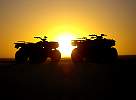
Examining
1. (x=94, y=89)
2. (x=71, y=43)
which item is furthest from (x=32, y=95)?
(x=71, y=43)

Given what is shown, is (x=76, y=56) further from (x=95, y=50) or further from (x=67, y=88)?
(x=67, y=88)

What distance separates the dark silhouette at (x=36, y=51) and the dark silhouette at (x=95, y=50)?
8.90 ft

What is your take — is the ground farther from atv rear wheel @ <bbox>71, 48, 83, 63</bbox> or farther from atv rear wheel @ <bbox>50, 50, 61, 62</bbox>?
atv rear wheel @ <bbox>50, 50, 61, 62</bbox>

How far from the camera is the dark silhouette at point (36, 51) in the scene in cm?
4213

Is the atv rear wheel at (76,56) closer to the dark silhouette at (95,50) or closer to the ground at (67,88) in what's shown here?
the dark silhouette at (95,50)

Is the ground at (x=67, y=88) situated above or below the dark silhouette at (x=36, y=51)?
below

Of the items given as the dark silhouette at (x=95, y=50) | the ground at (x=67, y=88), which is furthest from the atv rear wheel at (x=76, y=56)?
the ground at (x=67, y=88)

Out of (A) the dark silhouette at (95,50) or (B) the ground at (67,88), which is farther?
(A) the dark silhouette at (95,50)

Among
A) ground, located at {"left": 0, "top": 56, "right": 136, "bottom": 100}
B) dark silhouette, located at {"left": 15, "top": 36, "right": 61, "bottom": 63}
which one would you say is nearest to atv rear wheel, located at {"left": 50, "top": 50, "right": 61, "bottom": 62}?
dark silhouette, located at {"left": 15, "top": 36, "right": 61, "bottom": 63}

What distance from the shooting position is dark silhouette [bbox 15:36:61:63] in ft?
138

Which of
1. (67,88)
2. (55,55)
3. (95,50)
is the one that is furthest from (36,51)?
(67,88)

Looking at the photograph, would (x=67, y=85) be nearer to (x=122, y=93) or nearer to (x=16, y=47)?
(x=122, y=93)

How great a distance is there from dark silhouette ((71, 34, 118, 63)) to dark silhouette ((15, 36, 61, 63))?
271cm

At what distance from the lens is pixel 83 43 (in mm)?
42031
